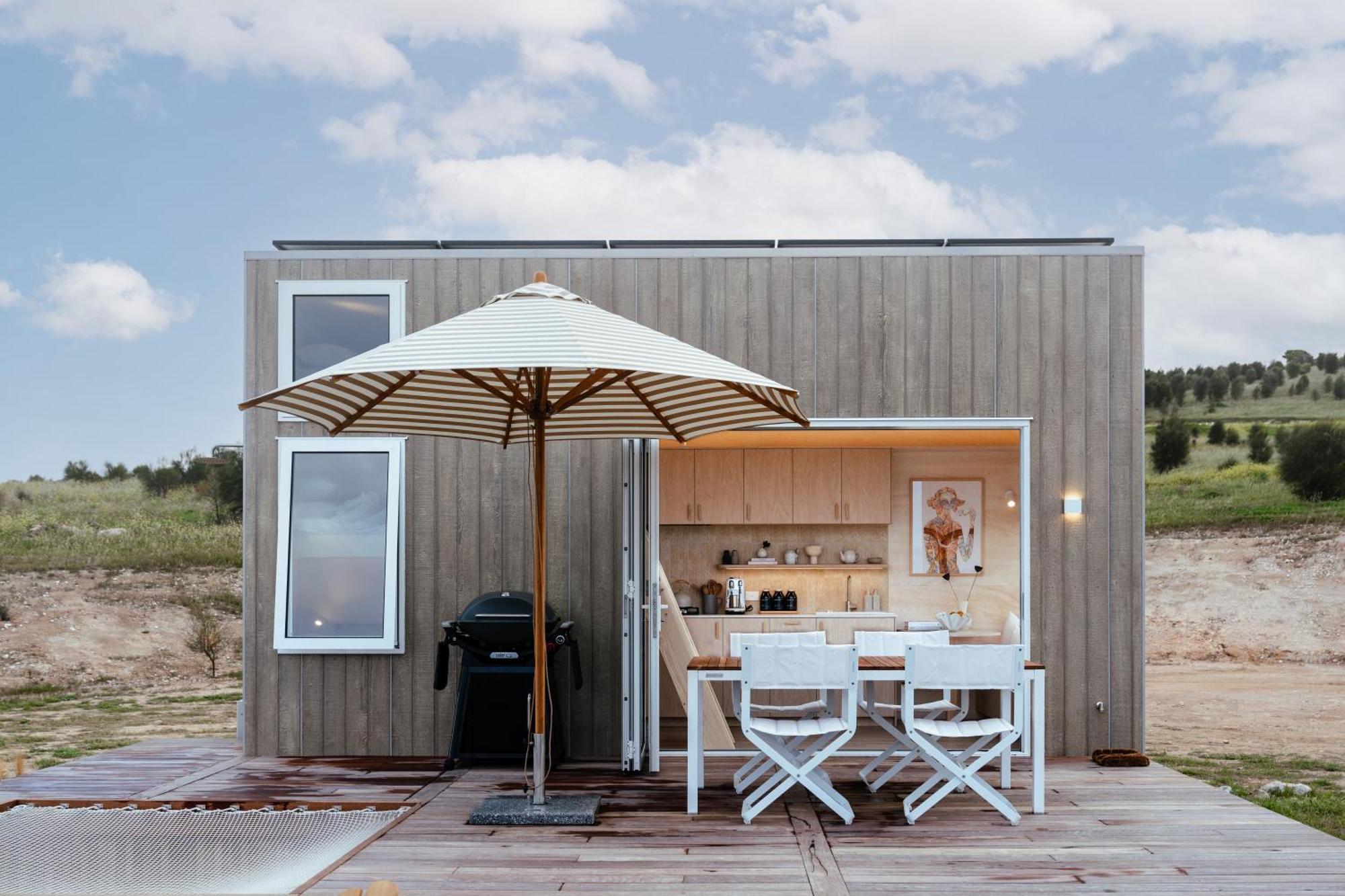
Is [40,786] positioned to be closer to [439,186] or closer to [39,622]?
[39,622]

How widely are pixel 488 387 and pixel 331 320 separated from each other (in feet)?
8.11

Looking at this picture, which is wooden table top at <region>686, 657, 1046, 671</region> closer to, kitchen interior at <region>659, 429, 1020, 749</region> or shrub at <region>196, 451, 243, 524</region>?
kitchen interior at <region>659, 429, 1020, 749</region>

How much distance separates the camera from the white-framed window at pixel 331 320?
7621 mm

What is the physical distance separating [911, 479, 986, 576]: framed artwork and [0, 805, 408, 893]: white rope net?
5840 millimetres

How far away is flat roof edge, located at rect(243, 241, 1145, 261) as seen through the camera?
760 cm

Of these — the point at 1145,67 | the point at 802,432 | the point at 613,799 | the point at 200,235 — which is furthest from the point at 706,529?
the point at 1145,67

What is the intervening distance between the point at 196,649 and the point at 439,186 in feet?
38.6

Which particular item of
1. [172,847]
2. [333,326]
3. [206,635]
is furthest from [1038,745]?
[206,635]

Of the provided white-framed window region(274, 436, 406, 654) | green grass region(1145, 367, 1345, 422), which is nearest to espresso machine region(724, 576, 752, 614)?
white-framed window region(274, 436, 406, 654)

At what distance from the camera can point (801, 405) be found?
24.9 ft

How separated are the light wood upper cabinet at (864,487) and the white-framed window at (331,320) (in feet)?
14.4

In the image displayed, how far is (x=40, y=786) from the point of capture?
658 centimetres

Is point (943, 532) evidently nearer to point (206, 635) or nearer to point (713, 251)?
point (713, 251)

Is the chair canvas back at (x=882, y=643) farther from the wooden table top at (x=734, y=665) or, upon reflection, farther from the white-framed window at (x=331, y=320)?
the white-framed window at (x=331, y=320)
